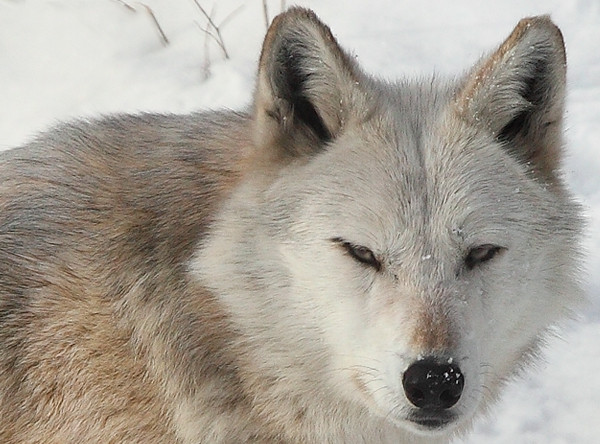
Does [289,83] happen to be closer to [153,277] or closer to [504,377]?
[153,277]

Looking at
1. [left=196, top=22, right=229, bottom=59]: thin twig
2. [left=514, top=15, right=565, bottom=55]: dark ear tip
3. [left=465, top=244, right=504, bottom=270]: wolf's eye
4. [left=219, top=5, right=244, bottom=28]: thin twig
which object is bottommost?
[left=465, top=244, right=504, bottom=270]: wolf's eye

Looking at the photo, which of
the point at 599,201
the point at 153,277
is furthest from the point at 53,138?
the point at 599,201

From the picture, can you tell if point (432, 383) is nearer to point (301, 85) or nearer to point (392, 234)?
point (392, 234)

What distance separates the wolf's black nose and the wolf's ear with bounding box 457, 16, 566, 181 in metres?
0.94

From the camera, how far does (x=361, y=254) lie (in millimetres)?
3080

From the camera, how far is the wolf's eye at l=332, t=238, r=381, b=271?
3067mm

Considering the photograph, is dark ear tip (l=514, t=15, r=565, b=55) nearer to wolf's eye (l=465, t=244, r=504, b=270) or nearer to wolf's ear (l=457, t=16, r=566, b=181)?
wolf's ear (l=457, t=16, r=566, b=181)

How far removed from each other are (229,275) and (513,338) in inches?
40.9

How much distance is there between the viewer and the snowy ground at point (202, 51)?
256 inches

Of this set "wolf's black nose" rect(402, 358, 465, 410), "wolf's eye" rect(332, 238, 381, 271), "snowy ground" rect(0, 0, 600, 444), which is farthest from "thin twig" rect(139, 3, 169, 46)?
"wolf's black nose" rect(402, 358, 465, 410)

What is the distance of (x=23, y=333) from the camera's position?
11.2 ft

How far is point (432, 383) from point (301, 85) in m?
1.15

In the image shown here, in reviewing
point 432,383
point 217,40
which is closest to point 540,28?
point 432,383

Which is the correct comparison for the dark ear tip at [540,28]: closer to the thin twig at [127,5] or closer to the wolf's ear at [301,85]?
the wolf's ear at [301,85]
